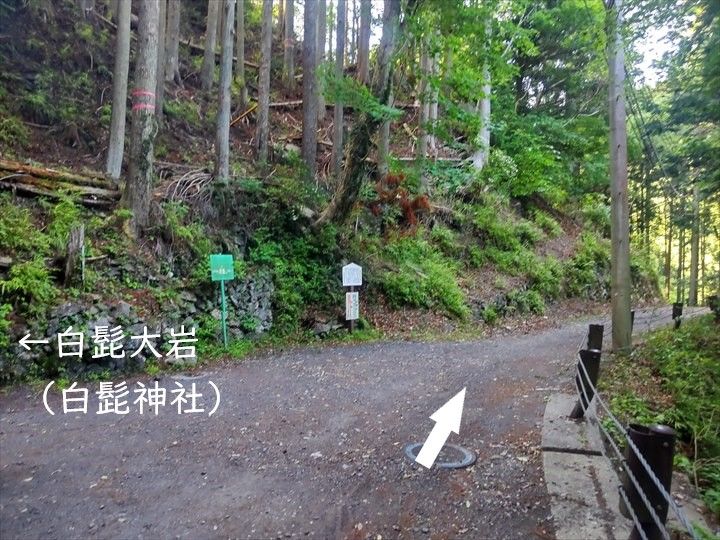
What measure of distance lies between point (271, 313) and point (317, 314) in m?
→ 1.15

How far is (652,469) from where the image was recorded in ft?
10.2

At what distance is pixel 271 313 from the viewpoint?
416 inches

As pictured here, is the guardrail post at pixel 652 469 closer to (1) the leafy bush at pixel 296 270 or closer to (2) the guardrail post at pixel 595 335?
(2) the guardrail post at pixel 595 335

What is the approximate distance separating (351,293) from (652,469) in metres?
8.25

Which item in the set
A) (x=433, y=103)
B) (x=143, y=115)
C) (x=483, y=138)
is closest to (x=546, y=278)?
(x=483, y=138)

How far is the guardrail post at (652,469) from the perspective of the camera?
3066 mm

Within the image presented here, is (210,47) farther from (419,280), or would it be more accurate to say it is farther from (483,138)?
(419,280)

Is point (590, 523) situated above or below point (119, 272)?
below

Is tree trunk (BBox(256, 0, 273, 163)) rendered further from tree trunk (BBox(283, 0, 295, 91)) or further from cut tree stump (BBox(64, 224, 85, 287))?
tree trunk (BBox(283, 0, 295, 91))

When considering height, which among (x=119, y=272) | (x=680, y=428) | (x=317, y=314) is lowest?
(x=680, y=428)

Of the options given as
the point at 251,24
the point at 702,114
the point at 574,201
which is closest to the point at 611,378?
the point at 702,114

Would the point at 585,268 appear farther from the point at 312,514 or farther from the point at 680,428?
the point at 312,514
